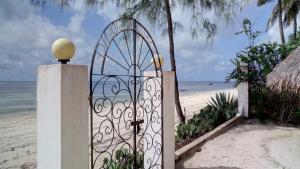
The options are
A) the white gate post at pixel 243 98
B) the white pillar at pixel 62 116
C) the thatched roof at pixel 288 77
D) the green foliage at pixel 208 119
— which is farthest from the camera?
the white gate post at pixel 243 98

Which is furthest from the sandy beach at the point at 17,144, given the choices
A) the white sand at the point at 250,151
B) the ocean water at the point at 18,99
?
the ocean water at the point at 18,99

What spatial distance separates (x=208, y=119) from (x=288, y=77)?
2.35 meters

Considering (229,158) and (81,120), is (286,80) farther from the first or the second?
(81,120)

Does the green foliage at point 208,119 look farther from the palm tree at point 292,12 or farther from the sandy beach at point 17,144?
the palm tree at point 292,12

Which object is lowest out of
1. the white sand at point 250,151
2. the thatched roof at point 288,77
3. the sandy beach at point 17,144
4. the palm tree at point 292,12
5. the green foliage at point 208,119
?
the sandy beach at point 17,144

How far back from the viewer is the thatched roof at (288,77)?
25.3 feet

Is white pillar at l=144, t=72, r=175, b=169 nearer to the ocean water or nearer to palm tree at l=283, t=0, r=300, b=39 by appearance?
the ocean water

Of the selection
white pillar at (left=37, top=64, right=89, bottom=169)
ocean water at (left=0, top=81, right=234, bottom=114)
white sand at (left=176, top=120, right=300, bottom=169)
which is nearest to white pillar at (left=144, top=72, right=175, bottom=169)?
white sand at (left=176, top=120, right=300, bottom=169)

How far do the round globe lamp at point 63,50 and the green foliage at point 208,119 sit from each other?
4593 millimetres

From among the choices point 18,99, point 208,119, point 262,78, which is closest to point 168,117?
point 208,119

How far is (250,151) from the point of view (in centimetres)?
601

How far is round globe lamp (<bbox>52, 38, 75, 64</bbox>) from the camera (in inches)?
110

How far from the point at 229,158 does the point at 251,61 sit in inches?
230

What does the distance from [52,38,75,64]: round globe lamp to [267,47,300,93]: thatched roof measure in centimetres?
647
